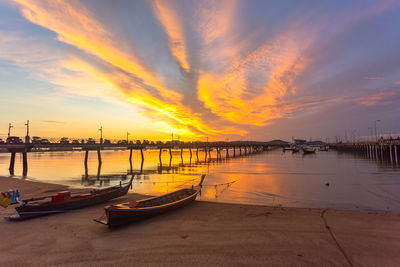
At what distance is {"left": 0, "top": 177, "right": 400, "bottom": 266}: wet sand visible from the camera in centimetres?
863

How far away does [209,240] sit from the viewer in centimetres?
1051

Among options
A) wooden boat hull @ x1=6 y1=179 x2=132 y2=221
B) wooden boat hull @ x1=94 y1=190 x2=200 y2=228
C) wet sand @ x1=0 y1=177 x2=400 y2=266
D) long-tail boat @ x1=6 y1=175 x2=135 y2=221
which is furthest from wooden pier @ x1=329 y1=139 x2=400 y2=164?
long-tail boat @ x1=6 y1=175 x2=135 y2=221

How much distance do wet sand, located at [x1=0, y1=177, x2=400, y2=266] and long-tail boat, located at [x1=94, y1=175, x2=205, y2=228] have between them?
1.56 feet

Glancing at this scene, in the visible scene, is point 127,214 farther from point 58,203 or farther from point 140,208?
point 58,203

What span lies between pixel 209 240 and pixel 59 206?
12425 millimetres

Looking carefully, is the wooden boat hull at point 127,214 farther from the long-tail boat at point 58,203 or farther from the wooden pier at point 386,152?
the wooden pier at point 386,152

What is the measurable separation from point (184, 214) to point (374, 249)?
11.3 m

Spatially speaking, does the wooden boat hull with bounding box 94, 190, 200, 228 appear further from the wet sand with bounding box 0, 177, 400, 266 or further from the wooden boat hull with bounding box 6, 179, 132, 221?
the wooden boat hull with bounding box 6, 179, 132, 221

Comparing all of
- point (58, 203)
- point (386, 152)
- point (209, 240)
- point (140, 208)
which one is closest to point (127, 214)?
point (140, 208)

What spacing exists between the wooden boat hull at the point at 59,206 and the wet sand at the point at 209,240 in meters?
0.66

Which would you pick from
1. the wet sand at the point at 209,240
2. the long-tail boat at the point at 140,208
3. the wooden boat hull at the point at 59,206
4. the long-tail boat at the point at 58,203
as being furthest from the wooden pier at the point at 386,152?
the long-tail boat at the point at 58,203

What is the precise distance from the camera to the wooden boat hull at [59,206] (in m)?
13.7

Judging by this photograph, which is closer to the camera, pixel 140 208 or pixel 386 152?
pixel 140 208

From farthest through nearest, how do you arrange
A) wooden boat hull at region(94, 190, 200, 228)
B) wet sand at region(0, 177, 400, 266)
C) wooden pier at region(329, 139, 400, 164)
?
wooden pier at region(329, 139, 400, 164), wooden boat hull at region(94, 190, 200, 228), wet sand at region(0, 177, 400, 266)
